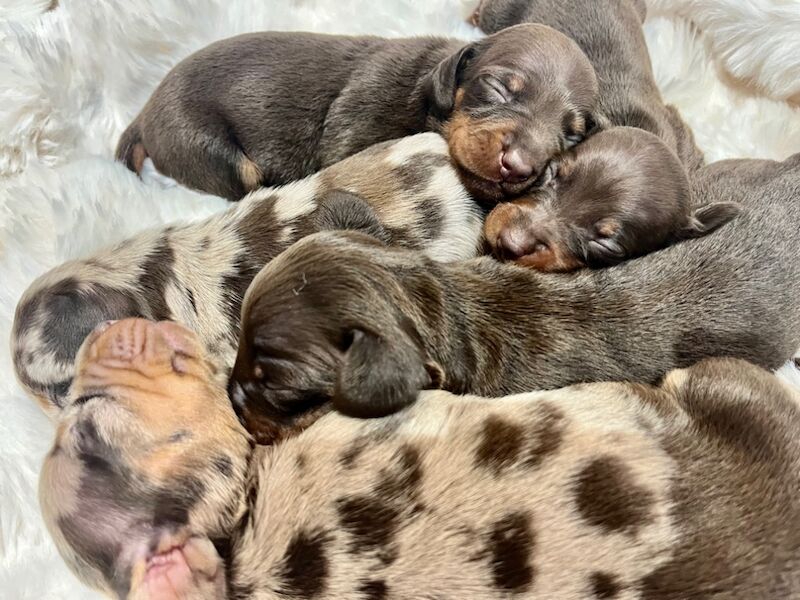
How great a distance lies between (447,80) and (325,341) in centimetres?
119

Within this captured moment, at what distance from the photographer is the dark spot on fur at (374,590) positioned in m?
1.65

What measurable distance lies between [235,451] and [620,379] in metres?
1.06

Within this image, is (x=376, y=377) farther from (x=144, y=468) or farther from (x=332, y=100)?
(x=332, y=100)

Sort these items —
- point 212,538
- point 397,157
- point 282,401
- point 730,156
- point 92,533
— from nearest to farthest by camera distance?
point 92,533 → point 212,538 → point 282,401 → point 397,157 → point 730,156

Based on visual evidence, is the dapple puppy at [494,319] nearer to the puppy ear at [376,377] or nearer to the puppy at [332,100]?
the puppy ear at [376,377]

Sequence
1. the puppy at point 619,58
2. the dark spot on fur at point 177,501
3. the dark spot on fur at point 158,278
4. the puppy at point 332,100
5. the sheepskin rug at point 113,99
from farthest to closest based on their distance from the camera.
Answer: the puppy at point 619,58, the puppy at point 332,100, the sheepskin rug at point 113,99, the dark spot on fur at point 158,278, the dark spot on fur at point 177,501

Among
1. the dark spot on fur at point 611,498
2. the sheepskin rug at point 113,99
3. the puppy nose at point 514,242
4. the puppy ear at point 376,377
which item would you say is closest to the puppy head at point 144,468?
the puppy ear at point 376,377

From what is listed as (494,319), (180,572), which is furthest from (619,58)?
(180,572)

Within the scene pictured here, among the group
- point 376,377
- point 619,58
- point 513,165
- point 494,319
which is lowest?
point 494,319

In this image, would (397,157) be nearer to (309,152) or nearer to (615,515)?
(309,152)

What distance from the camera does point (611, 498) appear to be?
172cm

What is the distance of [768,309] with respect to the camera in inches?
87.6

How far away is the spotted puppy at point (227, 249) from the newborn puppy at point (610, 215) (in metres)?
0.19

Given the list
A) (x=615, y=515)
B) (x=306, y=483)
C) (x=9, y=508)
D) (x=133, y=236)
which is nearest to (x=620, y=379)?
(x=615, y=515)
